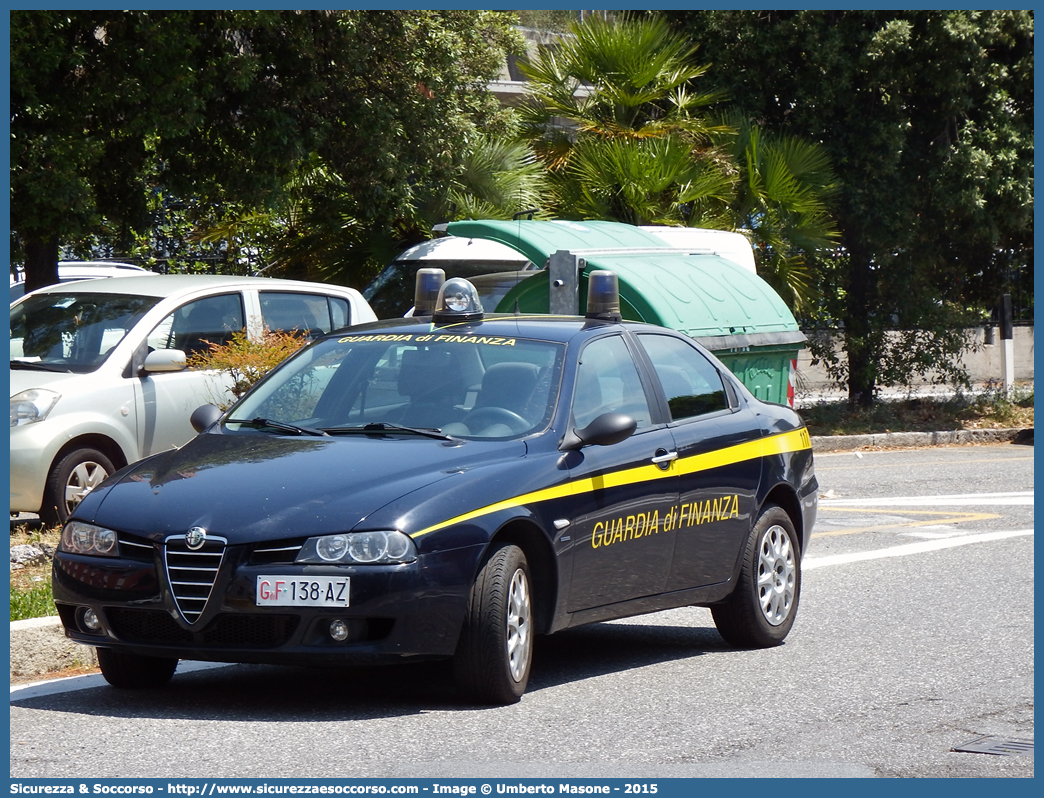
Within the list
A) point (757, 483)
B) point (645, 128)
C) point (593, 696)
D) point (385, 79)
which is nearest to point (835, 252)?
point (645, 128)

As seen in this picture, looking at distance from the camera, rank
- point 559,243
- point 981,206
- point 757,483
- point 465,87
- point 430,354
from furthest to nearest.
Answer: point 981,206
point 465,87
point 559,243
point 757,483
point 430,354

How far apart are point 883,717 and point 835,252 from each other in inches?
666

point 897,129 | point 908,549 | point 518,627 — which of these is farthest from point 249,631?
point 897,129

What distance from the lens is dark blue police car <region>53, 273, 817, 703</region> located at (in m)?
5.72

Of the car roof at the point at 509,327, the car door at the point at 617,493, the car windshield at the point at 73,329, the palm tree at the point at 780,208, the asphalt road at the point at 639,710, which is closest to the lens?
the asphalt road at the point at 639,710

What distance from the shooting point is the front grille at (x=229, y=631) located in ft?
18.8

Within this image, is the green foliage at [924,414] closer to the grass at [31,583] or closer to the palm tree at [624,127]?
the palm tree at [624,127]

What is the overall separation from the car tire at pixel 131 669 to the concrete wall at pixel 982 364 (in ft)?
58.1

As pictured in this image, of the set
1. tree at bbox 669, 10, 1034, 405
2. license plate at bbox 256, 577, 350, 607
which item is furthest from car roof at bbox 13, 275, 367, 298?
tree at bbox 669, 10, 1034, 405

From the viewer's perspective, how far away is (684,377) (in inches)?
303

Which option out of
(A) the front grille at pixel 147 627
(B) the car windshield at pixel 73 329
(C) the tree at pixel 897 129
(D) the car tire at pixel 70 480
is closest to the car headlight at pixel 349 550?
(A) the front grille at pixel 147 627

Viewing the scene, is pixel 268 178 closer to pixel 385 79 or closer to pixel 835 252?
pixel 385 79

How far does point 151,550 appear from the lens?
583 centimetres

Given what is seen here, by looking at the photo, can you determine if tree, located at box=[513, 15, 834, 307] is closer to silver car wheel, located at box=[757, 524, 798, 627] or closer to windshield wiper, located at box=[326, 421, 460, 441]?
silver car wheel, located at box=[757, 524, 798, 627]
